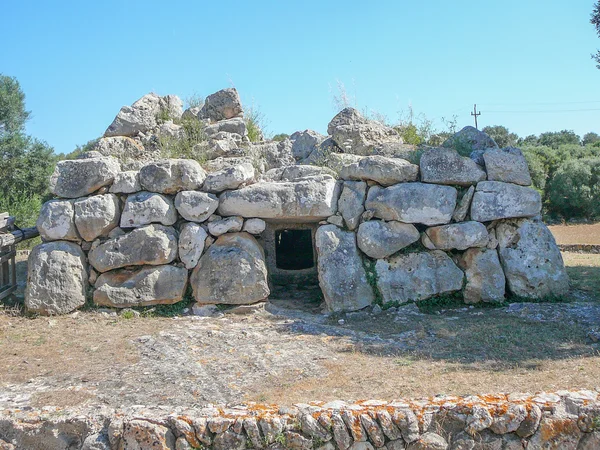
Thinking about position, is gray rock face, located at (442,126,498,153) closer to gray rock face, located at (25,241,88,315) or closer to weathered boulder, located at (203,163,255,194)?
weathered boulder, located at (203,163,255,194)

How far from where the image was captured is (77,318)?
26.2 feet

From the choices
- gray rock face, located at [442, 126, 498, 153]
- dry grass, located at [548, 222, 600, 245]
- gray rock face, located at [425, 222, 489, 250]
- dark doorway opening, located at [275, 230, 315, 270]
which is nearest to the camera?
gray rock face, located at [425, 222, 489, 250]

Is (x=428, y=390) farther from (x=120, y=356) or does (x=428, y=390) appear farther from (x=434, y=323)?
(x=120, y=356)

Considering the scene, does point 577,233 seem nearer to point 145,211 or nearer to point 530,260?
point 530,260

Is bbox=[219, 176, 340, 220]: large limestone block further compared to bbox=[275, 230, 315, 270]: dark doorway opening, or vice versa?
bbox=[275, 230, 315, 270]: dark doorway opening

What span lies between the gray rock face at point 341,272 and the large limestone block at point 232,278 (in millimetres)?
867

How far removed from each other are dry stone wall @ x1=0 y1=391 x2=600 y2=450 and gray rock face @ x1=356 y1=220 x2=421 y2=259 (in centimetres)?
409

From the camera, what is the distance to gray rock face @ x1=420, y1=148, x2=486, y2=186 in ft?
27.7

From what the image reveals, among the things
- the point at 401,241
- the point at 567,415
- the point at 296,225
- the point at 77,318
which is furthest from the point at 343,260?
the point at 567,415

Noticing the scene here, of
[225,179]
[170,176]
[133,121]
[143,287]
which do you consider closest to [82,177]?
[170,176]

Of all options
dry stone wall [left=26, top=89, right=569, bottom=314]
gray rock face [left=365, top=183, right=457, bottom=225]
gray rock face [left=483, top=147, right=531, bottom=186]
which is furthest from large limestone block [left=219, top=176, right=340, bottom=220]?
gray rock face [left=483, top=147, right=531, bottom=186]

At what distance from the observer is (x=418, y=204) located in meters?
8.32

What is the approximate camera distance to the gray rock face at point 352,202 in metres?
8.47

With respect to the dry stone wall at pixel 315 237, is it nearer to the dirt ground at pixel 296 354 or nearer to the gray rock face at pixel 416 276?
the gray rock face at pixel 416 276
